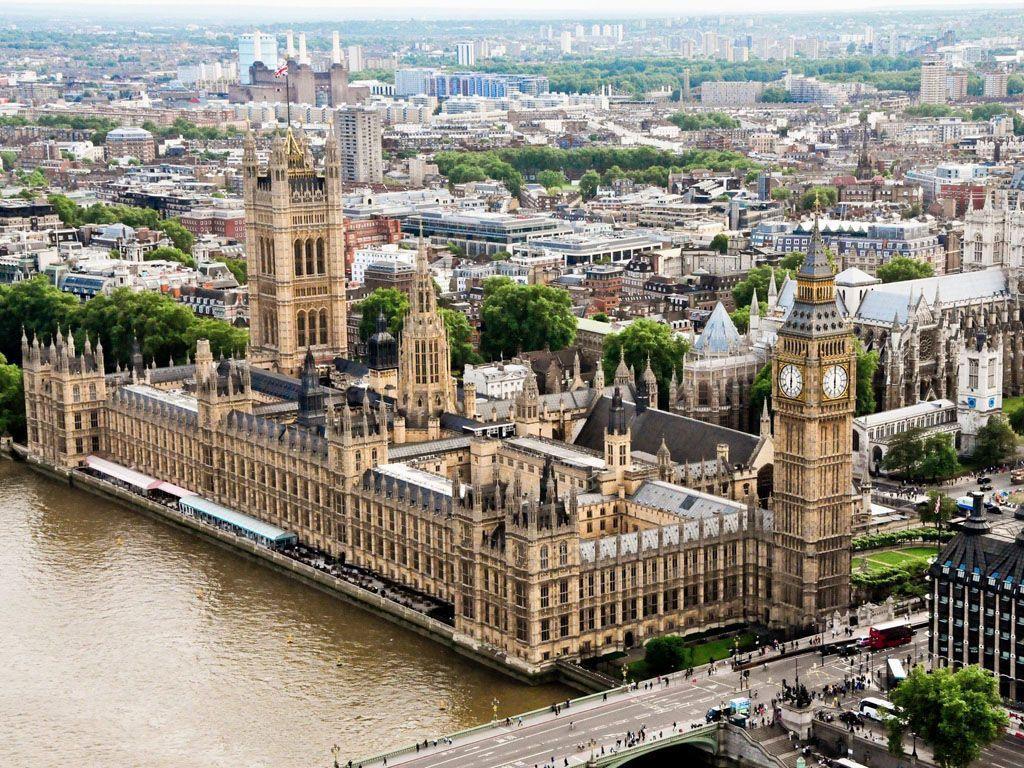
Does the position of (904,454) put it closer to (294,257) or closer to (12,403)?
(294,257)

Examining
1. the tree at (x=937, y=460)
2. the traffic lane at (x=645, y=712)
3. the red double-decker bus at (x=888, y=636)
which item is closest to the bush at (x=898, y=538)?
the tree at (x=937, y=460)

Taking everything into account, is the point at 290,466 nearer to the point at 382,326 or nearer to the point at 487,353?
the point at 382,326

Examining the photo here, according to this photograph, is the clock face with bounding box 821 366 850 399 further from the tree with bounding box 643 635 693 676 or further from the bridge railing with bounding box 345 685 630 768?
the bridge railing with bounding box 345 685 630 768

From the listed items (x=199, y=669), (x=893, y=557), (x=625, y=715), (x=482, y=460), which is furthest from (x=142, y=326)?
(x=625, y=715)

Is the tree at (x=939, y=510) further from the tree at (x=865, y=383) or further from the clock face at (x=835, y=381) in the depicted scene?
the clock face at (x=835, y=381)

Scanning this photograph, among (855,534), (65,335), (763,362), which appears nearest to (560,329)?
(763,362)

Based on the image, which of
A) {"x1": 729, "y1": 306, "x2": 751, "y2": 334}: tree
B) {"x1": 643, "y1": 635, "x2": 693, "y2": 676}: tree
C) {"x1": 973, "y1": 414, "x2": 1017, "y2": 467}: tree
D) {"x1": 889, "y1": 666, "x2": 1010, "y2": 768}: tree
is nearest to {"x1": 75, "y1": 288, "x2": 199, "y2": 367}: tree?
{"x1": 729, "y1": 306, "x2": 751, "y2": 334}: tree
